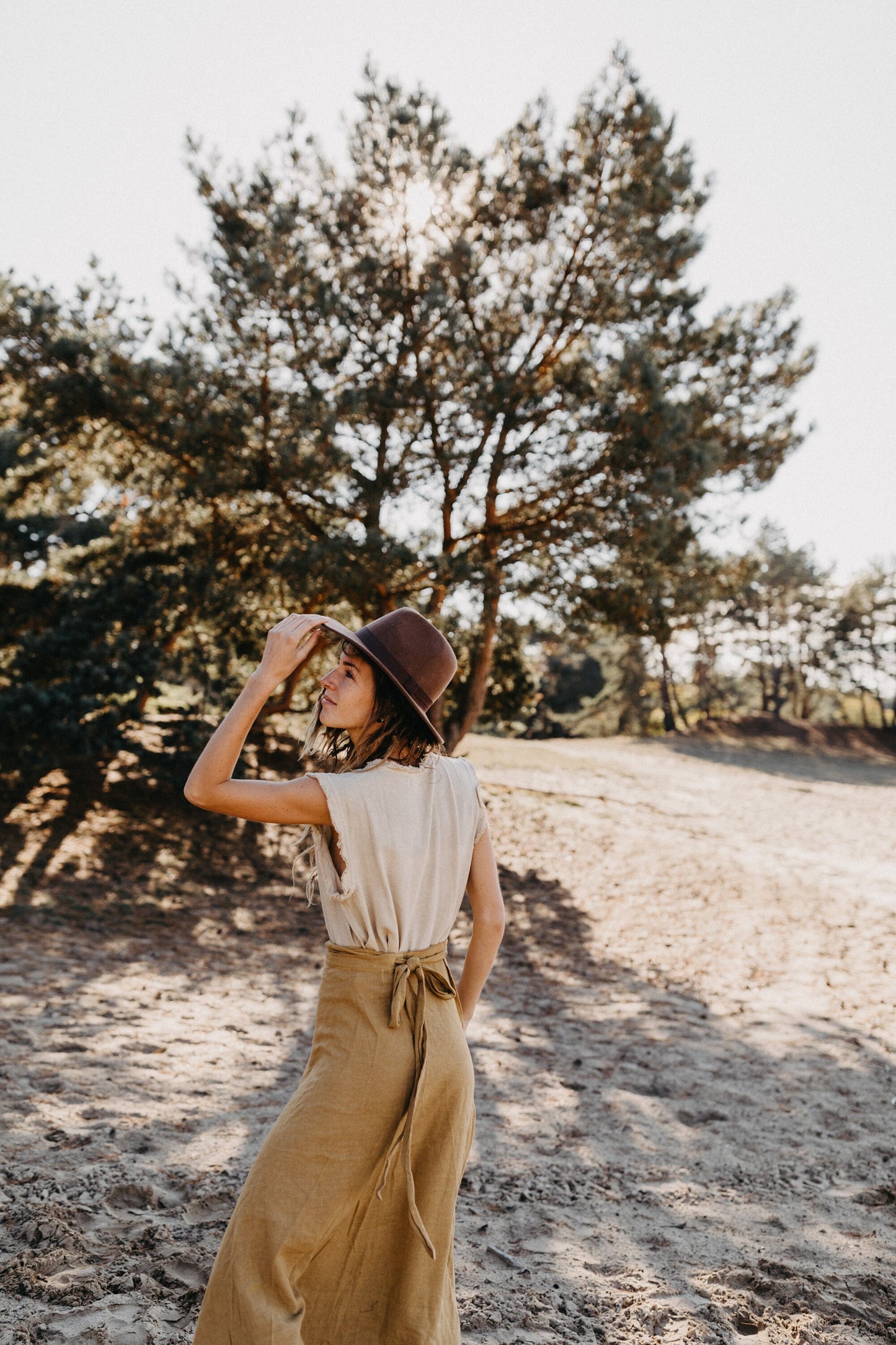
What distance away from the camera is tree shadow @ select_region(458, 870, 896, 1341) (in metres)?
2.89

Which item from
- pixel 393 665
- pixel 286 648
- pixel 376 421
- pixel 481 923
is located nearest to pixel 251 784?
pixel 286 648

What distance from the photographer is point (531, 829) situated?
41.8ft

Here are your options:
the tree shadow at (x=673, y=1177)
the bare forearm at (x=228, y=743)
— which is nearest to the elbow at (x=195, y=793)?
the bare forearm at (x=228, y=743)

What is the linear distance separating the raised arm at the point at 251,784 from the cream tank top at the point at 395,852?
0.04m

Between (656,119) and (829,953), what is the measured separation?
902cm

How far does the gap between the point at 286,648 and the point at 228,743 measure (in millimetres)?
237

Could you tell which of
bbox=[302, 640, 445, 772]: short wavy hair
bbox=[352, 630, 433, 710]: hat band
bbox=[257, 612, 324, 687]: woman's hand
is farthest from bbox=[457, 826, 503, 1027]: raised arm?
bbox=[257, 612, 324, 687]: woman's hand

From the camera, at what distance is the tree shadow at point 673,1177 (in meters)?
2.89

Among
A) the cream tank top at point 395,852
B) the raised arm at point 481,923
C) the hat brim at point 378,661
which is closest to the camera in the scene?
the cream tank top at point 395,852

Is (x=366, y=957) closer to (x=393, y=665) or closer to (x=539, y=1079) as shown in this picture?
(x=393, y=665)

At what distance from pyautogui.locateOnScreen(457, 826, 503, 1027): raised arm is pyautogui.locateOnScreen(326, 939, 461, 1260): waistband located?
5.4 inches

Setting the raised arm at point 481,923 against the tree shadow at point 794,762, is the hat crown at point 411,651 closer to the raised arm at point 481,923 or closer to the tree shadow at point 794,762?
the raised arm at point 481,923

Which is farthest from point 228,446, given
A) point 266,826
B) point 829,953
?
point 829,953

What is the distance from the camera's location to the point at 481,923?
7.20ft
